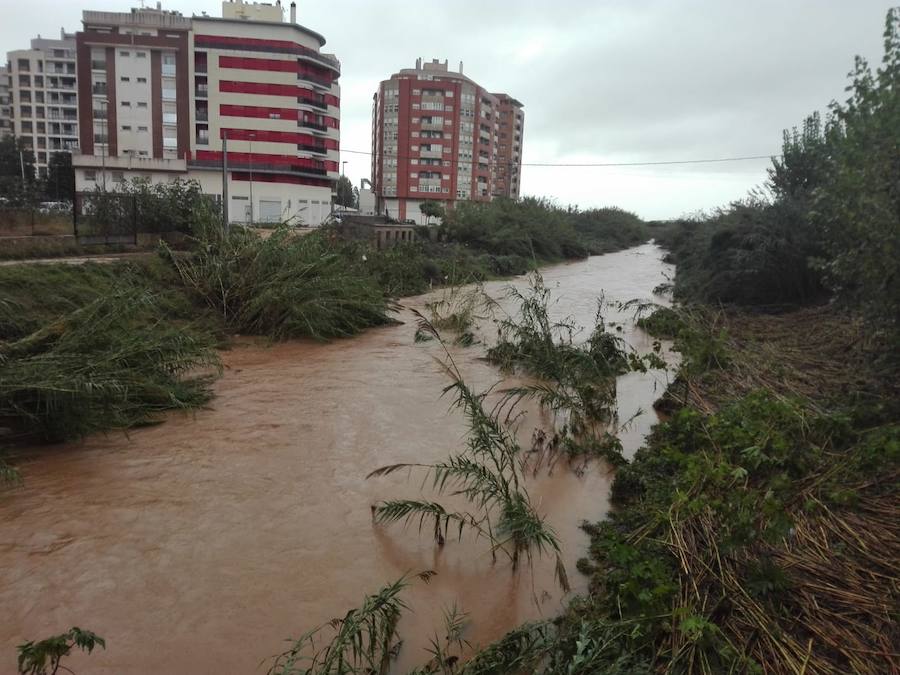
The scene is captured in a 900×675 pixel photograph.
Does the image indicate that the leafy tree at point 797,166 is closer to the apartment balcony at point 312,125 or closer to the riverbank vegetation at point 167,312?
the riverbank vegetation at point 167,312

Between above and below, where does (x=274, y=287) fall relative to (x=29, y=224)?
below

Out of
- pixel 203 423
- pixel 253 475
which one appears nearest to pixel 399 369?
pixel 203 423

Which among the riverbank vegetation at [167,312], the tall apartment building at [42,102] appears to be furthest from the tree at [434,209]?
the tall apartment building at [42,102]

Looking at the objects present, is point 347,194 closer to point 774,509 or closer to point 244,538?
point 244,538

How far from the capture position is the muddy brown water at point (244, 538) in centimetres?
448

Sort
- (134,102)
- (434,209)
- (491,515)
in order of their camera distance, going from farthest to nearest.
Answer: (134,102) → (434,209) → (491,515)

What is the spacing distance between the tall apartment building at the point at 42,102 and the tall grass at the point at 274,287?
3210 inches

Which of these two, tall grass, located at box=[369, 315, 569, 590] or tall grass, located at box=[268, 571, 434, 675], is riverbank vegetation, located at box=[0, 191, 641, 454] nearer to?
tall grass, located at box=[369, 315, 569, 590]

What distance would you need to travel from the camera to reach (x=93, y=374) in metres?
7.07

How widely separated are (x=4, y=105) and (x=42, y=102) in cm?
1211

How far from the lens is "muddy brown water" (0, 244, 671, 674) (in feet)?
14.7

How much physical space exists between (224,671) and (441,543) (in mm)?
1973

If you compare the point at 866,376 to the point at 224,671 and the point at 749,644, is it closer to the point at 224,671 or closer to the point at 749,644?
the point at 749,644

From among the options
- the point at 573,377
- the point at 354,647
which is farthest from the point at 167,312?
the point at 354,647
